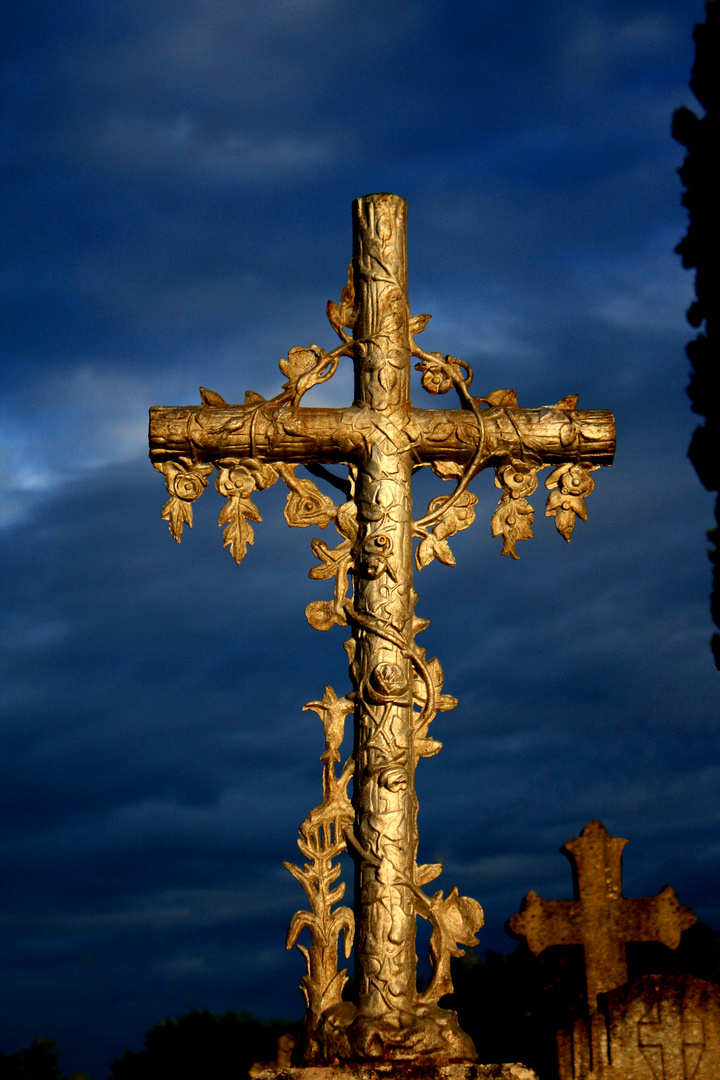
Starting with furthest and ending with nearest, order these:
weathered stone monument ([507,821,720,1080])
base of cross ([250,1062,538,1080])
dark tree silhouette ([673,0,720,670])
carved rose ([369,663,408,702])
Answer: dark tree silhouette ([673,0,720,670]), weathered stone monument ([507,821,720,1080]), carved rose ([369,663,408,702]), base of cross ([250,1062,538,1080])

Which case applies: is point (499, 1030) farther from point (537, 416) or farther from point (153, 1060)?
point (537, 416)

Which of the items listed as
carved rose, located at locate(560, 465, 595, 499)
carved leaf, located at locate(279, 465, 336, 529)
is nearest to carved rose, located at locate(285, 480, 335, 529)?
carved leaf, located at locate(279, 465, 336, 529)

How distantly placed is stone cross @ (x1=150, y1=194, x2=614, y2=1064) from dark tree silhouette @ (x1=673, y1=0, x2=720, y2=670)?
5.52m

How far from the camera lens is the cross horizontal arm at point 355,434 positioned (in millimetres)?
7367

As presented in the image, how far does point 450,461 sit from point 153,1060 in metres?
8.62

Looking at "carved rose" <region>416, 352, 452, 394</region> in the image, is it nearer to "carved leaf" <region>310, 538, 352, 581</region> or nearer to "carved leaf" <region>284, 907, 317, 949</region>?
"carved leaf" <region>310, 538, 352, 581</region>

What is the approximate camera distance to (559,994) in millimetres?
10039

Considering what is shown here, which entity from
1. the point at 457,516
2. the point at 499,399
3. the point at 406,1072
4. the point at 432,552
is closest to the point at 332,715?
the point at 432,552

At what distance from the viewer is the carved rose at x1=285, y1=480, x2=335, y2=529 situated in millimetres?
7281

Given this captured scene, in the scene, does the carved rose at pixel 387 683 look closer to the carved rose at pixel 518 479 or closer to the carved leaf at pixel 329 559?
the carved leaf at pixel 329 559

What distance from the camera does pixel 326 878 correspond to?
6.71 meters

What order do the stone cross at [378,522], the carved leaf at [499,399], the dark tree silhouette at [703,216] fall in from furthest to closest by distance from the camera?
the dark tree silhouette at [703,216], the carved leaf at [499,399], the stone cross at [378,522]

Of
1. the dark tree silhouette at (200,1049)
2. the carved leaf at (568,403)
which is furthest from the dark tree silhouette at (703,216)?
the dark tree silhouette at (200,1049)

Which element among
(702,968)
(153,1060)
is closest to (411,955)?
(702,968)
